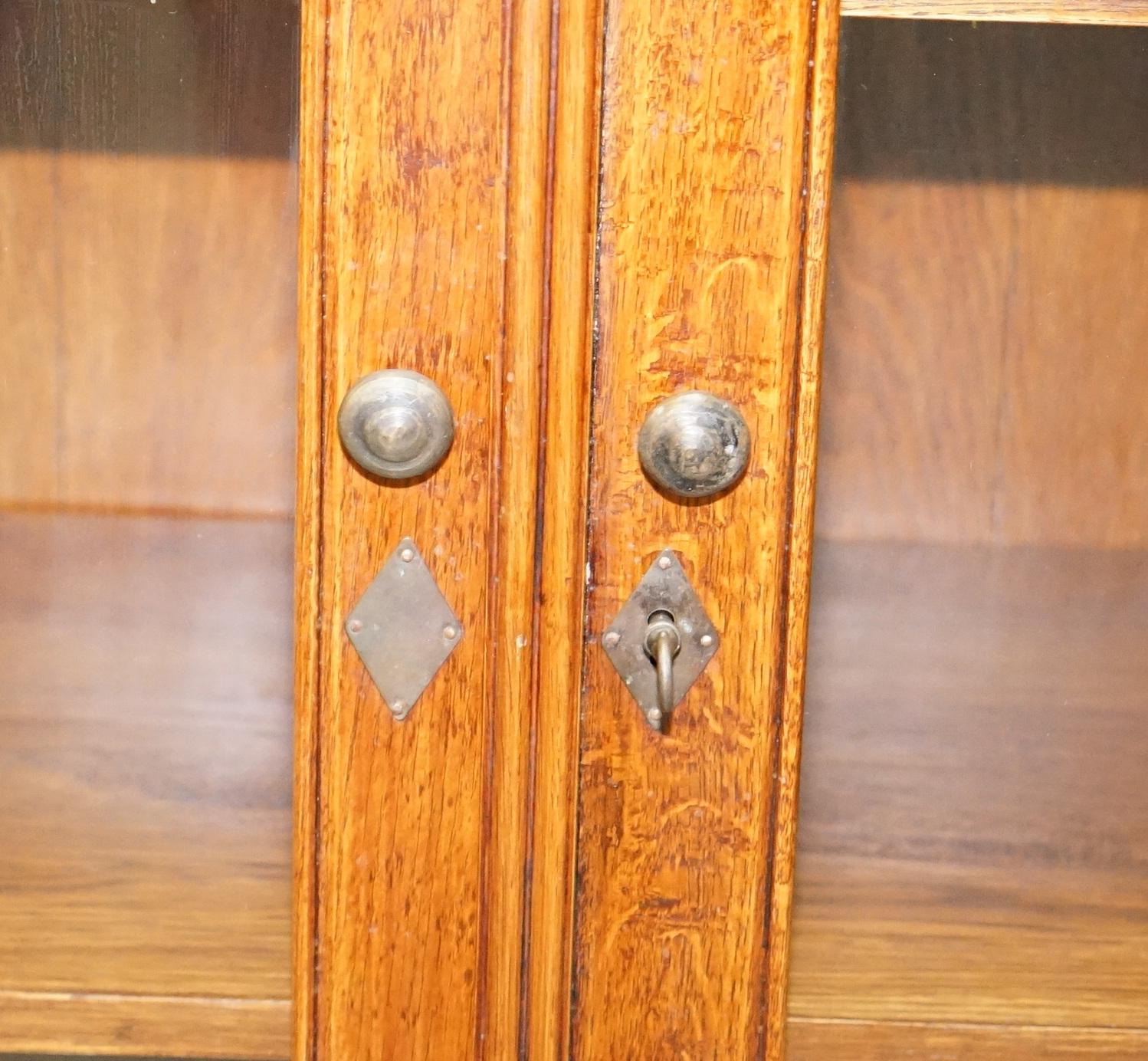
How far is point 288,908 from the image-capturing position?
537 millimetres

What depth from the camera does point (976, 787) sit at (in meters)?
0.53

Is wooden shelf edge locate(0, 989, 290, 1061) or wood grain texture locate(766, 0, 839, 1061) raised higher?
wood grain texture locate(766, 0, 839, 1061)

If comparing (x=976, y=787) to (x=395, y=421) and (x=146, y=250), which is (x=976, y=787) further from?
(x=146, y=250)

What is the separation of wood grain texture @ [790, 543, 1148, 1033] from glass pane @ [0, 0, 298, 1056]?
0.25 m

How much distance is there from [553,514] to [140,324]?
0.19 meters

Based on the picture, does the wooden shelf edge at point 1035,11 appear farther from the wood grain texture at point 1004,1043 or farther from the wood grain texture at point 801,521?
the wood grain texture at point 1004,1043

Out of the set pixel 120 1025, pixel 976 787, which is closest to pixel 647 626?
pixel 976 787

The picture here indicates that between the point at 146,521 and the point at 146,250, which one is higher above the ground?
the point at 146,250

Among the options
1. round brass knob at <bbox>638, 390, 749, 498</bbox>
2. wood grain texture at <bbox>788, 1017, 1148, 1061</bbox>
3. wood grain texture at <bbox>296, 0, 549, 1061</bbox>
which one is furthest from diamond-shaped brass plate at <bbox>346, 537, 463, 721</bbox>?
wood grain texture at <bbox>788, 1017, 1148, 1061</bbox>

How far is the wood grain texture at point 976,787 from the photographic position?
1.69 ft

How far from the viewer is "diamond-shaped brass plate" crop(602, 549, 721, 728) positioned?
1.68ft

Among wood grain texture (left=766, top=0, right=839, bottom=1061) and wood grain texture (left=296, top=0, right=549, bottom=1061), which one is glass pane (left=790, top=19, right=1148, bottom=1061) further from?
wood grain texture (left=296, top=0, right=549, bottom=1061)

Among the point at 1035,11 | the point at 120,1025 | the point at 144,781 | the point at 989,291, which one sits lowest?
the point at 120,1025

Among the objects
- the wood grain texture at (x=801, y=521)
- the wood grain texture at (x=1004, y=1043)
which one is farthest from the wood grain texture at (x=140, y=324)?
the wood grain texture at (x=1004, y=1043)
